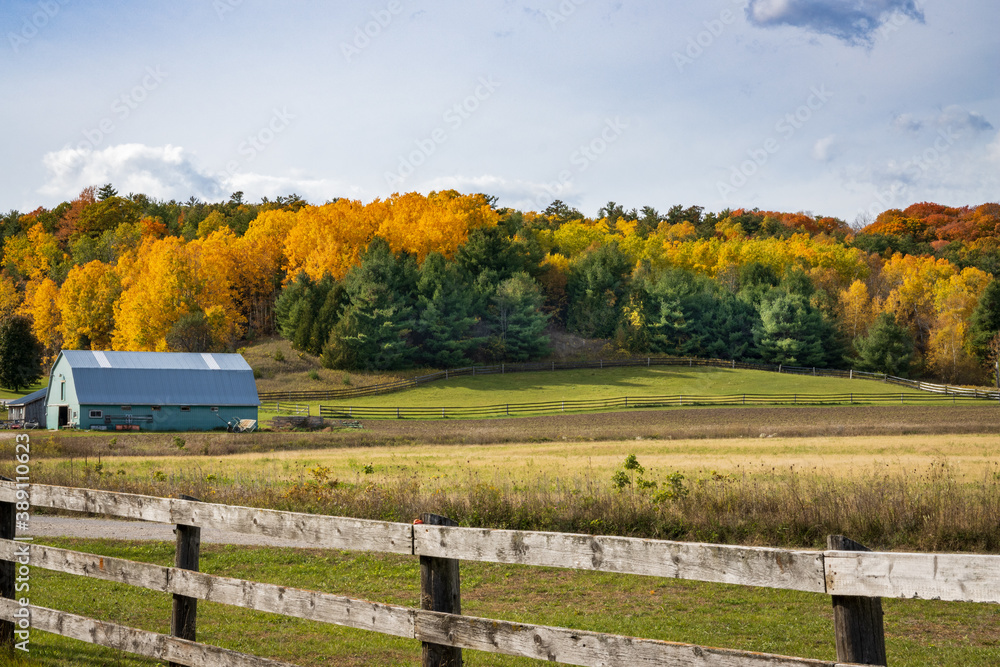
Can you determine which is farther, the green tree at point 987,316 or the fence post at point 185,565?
the green tree at point 987,316

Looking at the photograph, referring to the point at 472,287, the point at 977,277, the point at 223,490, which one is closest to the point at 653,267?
the point at 472,287

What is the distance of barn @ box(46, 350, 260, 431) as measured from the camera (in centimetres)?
5078

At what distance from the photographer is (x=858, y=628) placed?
151 inches

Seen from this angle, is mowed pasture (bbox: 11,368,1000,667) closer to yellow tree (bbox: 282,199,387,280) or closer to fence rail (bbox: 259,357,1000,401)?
fence rail (bbox: 259,357,1000,401)

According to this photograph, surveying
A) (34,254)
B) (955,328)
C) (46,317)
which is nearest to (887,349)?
(955,328)

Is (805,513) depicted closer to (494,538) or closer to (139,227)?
(494,538)

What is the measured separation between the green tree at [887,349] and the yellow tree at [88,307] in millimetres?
76875

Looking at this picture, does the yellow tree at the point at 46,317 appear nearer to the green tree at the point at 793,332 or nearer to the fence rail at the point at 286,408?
the fence rail at the point at 286,408

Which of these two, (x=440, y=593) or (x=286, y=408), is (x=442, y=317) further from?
(x=440, y=593)

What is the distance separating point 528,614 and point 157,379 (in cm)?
4901

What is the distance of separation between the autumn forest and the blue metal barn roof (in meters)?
21.8

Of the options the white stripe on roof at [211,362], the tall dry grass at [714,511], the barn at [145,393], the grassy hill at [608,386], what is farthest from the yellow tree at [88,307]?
the tall dry grass at [714,511]

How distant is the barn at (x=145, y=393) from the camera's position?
5078 cm

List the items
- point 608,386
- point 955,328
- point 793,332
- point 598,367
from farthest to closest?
point 793,332, point 955,328, point 598,367, point 608,386
